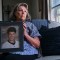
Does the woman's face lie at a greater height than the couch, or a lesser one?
greater

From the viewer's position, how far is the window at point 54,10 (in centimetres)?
425

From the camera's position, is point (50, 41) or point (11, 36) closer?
point (11, 36)

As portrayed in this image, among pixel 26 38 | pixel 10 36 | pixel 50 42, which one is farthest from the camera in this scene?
pixel 50 42

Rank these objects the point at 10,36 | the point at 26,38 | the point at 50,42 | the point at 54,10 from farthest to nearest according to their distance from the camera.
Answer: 1. the point at 54,10
2. the point at 50,42
3. the point at 26,38
4. the point at 10,36

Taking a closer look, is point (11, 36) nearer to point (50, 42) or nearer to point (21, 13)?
point (21, 13)

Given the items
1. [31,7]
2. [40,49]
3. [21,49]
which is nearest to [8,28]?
[21,49]

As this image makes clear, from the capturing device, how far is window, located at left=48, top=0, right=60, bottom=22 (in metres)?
4.25

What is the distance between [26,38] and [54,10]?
88.9 inches

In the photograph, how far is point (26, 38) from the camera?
7.61 ft

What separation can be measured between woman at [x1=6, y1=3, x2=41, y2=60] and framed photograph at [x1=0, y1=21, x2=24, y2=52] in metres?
0.16

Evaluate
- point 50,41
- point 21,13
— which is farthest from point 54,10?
point 21,13

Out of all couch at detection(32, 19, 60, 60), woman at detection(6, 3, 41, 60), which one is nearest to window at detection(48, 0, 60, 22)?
couch at detection(32, 19, 60, 60)

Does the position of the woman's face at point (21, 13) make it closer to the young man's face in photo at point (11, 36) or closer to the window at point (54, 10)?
the young man's face in photo at point (11, 36)

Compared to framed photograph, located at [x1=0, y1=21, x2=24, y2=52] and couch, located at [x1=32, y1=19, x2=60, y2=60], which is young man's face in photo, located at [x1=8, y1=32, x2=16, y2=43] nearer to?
framed photograph, located at [x1=0, y1=21, x2=24, y2=52]
